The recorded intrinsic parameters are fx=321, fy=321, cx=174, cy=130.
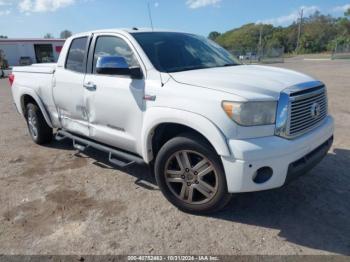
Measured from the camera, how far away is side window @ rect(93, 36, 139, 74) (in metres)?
3.78

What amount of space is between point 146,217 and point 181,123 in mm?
1105

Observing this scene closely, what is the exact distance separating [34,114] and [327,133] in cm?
473

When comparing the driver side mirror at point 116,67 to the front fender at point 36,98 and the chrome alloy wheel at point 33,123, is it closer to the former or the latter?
the front fender at point 36,98

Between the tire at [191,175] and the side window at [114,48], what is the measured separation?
113 centimetres

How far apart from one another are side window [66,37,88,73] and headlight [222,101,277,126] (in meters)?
2.44

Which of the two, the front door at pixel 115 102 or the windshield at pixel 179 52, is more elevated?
the windshield at pixel 179 52

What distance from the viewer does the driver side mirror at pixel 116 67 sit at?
346 centimetres

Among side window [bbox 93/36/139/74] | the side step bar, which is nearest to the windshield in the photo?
side window [bbox 93/36/139/74]

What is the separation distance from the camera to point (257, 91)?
288cm

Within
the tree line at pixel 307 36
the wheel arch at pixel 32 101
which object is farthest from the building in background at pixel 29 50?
the tree line at pixel 307 36

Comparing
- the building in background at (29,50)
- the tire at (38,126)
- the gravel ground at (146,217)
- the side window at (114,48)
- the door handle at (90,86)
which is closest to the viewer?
the gravel ground at (146,217)

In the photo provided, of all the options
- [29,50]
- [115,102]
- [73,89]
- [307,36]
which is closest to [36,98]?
[73,89]

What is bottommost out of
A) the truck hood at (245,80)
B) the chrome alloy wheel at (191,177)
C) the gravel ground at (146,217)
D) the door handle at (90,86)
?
the gravel ground at (146,217)

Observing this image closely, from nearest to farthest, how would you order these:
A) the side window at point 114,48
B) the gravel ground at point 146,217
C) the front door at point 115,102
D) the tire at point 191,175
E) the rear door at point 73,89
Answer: the gravel ground at point 146,217 → the tire at point 191,175 → the front door at point 115,102 → the side window at point 114,48 → the rear door at point 73,89
